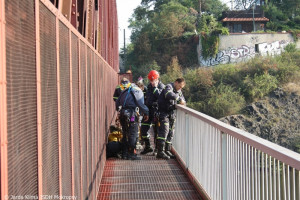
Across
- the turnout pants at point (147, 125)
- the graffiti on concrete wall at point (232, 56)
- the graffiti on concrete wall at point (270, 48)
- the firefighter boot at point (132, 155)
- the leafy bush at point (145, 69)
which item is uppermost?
the graffiti on concrete wall at point (270, 48)

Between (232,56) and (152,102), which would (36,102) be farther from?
(232,56)

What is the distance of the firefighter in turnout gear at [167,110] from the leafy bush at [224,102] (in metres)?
34.8

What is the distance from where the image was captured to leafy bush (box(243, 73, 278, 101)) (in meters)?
46.9

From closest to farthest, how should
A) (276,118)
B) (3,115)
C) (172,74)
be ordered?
(3,115)
(276,118)
(172,74)

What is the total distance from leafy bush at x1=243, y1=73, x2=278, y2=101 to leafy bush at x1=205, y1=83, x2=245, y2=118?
1.17m

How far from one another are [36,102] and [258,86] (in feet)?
153

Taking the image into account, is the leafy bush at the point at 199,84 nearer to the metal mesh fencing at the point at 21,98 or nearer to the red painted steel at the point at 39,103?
the red painted steel at the point at 39,103

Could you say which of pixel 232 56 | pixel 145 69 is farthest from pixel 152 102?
pixel 145 69

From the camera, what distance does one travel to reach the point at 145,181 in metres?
8.10

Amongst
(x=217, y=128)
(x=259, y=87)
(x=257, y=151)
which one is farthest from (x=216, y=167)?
(x=259, y=87)

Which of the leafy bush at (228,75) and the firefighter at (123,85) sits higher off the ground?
the leafy bush at (228,75)

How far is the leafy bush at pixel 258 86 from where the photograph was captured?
4692 cm

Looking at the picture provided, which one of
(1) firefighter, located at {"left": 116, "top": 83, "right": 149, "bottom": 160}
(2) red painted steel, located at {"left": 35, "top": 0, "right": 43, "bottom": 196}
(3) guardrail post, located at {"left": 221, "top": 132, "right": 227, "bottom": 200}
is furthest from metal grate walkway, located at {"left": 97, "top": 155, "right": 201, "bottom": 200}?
(2) red painted steel, located at {"left": 35, "top": 0, "right": 43, "bottom": 196}

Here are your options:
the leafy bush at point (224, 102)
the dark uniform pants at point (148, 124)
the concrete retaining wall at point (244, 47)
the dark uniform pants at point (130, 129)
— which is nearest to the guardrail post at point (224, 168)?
the dark uniform pants at point (130, 129)
